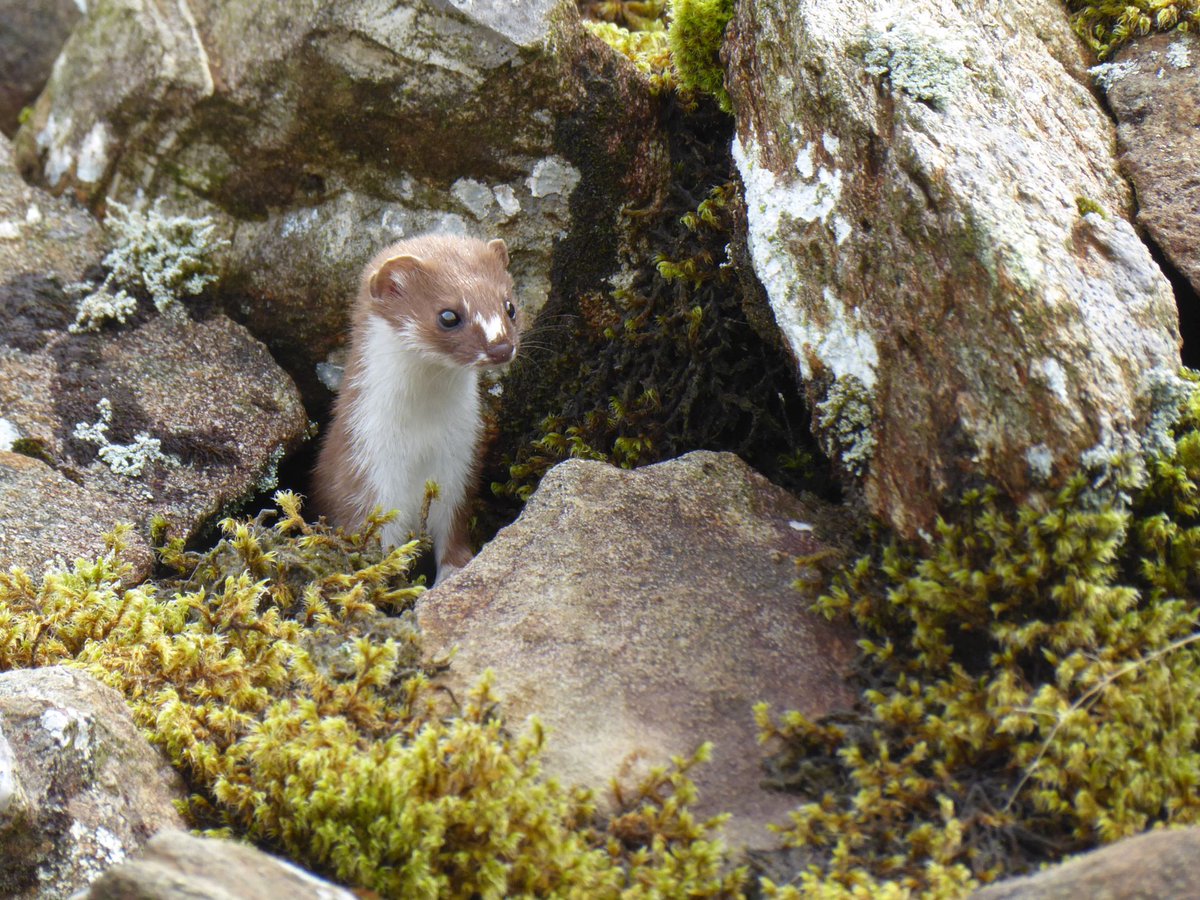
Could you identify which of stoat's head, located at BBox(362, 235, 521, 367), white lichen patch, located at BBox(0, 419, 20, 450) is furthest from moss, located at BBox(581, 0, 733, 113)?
white lichen patch, located at BBox(0, 419, 20, 450)

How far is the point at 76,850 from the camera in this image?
279cm

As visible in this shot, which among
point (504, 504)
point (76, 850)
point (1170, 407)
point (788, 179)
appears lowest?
point (76, 850)

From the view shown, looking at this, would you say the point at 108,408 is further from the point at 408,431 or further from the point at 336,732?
the point at 336,732

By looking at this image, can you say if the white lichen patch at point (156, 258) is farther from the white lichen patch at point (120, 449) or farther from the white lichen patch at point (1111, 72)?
the white lichen patch at point (1111, 72)

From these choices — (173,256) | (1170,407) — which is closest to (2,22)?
(173,256)

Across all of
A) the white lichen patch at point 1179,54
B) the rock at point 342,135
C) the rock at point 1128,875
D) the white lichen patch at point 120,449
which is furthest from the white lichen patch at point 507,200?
the rock at point 1128,875

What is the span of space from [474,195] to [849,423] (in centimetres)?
252

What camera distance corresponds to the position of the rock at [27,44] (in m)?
6.48

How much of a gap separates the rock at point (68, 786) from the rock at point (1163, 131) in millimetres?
3785

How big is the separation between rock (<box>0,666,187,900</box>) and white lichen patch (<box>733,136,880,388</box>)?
7.60ft

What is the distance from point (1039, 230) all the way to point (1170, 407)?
2.04 feet

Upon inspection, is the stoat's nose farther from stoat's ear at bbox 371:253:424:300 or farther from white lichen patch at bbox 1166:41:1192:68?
white lichen patch at bbox 1166:41:1192:68

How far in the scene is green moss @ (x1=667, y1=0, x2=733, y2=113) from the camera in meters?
4.51

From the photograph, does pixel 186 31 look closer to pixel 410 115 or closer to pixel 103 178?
pixel 103 178
